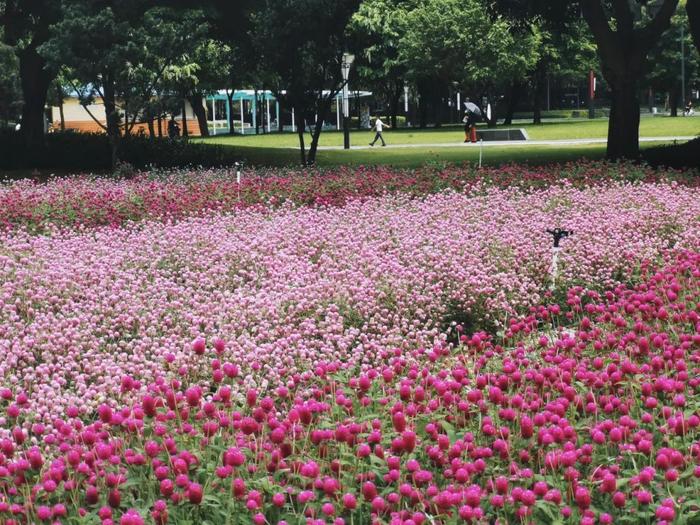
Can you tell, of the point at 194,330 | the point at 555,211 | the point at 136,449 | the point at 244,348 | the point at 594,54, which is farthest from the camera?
the point at 594,54

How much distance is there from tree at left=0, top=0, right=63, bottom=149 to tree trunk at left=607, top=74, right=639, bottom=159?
13466 mm

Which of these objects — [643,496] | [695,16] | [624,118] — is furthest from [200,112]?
[643,496]

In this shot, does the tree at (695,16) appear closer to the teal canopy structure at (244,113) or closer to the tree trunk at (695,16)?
the tree trunk at (695,16)

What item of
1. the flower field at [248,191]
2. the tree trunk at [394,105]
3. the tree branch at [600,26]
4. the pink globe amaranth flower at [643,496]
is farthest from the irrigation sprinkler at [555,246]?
the tree trunk at [394,105]

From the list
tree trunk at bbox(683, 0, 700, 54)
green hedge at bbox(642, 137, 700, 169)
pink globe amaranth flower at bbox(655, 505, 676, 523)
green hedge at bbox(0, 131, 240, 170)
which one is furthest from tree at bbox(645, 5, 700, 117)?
pink globe amaranth flower at bbox(655, 505, 676, 523)

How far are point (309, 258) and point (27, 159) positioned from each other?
67.9ft

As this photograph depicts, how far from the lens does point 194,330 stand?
22.2 feet

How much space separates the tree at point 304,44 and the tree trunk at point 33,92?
23.9 ft

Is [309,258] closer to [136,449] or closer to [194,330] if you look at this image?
[194,330]

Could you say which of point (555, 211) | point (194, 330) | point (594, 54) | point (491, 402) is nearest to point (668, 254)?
point (555, 211)

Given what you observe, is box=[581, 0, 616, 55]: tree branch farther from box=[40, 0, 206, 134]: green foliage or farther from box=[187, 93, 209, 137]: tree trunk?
box=[187, 93, 209, 137]: tree trunk

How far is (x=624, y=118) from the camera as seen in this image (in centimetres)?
2248

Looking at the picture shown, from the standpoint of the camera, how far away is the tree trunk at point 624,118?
2240 centimetres

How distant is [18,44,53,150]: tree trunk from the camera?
93.1 ft
